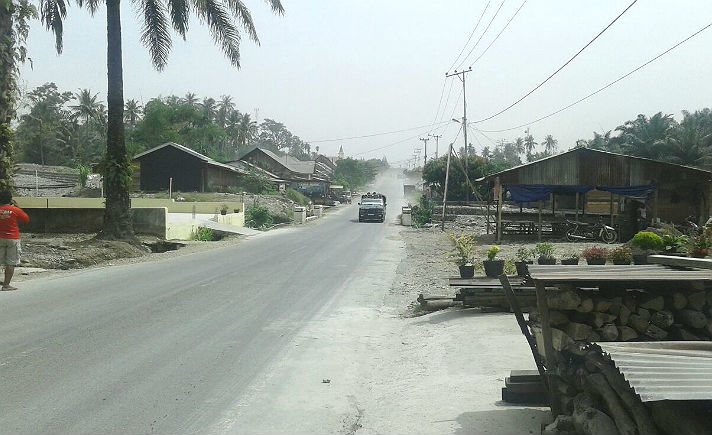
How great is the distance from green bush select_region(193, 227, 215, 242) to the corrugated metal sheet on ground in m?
29.0

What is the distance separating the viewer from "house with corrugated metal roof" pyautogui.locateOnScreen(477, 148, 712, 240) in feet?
102

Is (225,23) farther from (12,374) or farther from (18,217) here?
(12,374)

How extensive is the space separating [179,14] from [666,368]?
23.5m

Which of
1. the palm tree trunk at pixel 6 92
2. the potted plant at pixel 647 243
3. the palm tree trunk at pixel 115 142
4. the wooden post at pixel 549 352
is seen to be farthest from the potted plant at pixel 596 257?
the palm tree trunk at pixel 6 92

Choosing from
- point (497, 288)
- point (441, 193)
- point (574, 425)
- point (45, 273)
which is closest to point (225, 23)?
point (45, 273)

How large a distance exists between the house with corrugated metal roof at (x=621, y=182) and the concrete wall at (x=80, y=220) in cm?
1620

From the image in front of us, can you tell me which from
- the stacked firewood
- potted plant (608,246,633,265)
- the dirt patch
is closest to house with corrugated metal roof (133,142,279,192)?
the dirt patch

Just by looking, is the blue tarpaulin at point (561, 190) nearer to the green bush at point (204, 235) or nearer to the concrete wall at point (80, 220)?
the green bush at point (204, 235)

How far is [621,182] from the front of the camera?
103 feet

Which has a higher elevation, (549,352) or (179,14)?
(179,14)

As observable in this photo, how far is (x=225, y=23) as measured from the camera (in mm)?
24516

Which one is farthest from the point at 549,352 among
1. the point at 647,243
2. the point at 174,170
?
the point at 174,170

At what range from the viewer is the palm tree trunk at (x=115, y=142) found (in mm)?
23484

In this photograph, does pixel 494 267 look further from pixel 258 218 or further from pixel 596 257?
pixel 258 218
